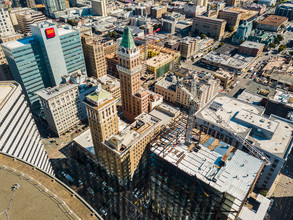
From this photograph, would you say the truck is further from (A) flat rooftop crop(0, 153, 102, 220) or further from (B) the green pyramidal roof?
(B) the green pyramidal roof

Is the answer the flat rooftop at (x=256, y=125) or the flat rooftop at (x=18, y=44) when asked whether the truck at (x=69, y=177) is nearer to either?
the flat rooftop at (x=256, y=125)

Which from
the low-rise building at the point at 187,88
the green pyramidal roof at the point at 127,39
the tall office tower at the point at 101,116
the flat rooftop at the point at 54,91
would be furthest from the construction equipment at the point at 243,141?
the flat rooftop at the point at 54,91

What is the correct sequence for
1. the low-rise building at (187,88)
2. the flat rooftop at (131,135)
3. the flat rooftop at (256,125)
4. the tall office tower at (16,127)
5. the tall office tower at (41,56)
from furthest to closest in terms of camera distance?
the low-rise building at (187,88) → the tall office tower at (41,56) → the flat rooftop at (256,125) → the flat rooftop at (131,135) → the tall office tower at (16,127)

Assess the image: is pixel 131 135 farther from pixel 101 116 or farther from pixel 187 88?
pixel 187 88

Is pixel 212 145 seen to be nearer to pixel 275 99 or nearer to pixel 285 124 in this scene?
pixel 285 124

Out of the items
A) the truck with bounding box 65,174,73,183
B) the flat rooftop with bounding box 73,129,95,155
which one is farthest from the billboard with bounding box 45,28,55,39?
the truck with bounding box 65,174,73,183

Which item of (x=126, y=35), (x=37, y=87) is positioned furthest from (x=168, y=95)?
(x=37, y=87)

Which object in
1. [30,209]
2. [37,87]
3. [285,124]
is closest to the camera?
[30,209]
